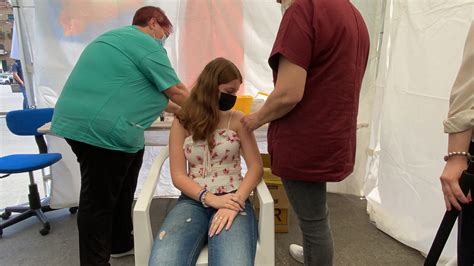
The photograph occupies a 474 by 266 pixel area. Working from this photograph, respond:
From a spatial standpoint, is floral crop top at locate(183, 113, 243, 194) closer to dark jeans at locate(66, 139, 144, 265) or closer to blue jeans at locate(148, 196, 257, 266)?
blue jeans at locate(148, 196, 257, 266)

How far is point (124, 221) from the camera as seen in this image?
70.4 inches

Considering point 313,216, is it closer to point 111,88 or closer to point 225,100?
point 225,100

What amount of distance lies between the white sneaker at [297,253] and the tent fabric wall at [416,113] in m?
0.63

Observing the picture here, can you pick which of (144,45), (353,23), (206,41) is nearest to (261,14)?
(206,41)

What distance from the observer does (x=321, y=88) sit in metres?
1.05

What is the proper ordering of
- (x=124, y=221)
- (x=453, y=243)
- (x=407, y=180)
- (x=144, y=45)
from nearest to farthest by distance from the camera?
(x=144, y=45) → (x=453, y=243) → (x=124, y=221) → (x=407, y=180)

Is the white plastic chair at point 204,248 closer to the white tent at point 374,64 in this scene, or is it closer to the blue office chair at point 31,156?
the white tent at point 374,64

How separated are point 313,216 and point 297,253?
2.40ft

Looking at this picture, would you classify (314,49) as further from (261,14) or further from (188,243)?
(261,14)

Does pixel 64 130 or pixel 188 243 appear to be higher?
pixel 64 130

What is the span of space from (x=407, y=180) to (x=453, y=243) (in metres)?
0.41

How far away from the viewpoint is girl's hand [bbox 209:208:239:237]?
3.81ft

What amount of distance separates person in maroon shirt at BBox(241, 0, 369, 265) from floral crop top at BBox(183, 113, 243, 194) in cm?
23

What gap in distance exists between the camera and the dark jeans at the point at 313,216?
3.81 feet
